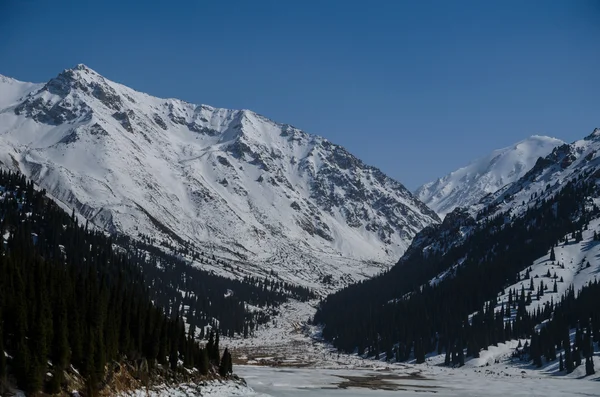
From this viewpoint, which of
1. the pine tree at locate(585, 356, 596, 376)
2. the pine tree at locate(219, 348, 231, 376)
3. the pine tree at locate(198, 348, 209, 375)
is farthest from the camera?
the pine tree at locate(585, 356, 596, 376)

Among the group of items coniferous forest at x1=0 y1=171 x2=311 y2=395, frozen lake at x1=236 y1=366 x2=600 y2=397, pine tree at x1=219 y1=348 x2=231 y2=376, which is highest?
coniferous forest at x1=0 y1=171 x2=311 y2=395

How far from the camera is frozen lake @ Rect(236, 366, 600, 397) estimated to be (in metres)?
105

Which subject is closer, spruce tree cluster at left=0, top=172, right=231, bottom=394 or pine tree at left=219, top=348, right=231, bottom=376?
spruce tree cluster at left=0, top=172, right=231, bottom=394

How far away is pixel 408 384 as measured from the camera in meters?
127

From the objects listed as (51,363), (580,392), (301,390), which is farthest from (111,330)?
(580,392)

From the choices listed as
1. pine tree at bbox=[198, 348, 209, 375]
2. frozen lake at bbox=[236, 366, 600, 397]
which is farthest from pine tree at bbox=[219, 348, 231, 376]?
frozen lake at bbox=[236, 366, 600, 397]

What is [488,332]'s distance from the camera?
646 feet

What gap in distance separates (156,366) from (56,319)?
14652 mm

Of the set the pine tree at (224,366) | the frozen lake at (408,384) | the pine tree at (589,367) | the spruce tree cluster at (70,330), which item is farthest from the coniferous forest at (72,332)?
the pine tree at (589,367)

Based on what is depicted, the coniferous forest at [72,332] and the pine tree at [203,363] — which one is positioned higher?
the coniferous forest at [72,332]

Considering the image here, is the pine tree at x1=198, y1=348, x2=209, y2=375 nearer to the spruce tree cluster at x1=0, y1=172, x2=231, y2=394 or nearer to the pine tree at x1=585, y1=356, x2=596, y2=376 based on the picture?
the spruce tree cluster at x1=0, y1=172, x2=231, y2=394

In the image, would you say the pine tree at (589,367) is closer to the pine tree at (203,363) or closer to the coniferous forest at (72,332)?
the coniferous forest at (72,332)

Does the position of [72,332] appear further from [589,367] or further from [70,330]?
[589,367]

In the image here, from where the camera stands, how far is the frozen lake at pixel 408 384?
345 feet
